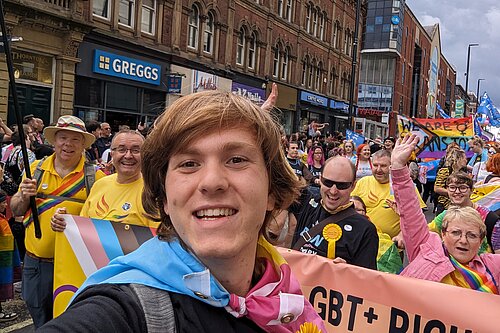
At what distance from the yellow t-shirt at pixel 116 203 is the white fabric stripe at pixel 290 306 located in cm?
205

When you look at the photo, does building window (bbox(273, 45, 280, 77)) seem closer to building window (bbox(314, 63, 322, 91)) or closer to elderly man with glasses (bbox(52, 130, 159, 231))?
building window (bbox(314, 63, 322, 91))

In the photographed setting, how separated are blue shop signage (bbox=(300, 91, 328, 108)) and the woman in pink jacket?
1098 inches

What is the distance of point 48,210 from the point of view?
12.0 feet

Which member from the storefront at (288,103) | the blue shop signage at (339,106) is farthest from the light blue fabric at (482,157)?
the blue shop signage at (339,106)

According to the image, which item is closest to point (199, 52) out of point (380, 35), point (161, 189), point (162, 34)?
point (162, 34)

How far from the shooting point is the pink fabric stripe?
11.1ft

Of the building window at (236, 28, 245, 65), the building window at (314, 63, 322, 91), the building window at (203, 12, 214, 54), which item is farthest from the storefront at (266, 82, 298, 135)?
the building window at (203, 12, 214, 54)

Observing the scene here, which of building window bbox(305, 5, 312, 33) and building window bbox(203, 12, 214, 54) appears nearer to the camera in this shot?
building window bbox(203, 12, 214, 54)

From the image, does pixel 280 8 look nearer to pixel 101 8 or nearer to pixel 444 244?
pixel 101 8

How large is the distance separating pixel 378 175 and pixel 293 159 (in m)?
3.33

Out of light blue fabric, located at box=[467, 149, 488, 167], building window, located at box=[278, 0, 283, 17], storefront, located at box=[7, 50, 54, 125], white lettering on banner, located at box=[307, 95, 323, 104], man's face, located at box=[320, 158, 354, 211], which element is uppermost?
building window, located at box=[278, 0, 283, 17]

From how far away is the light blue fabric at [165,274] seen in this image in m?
1.21

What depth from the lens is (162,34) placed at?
19641 mm

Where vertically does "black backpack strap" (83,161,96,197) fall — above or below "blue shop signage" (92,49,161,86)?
below
